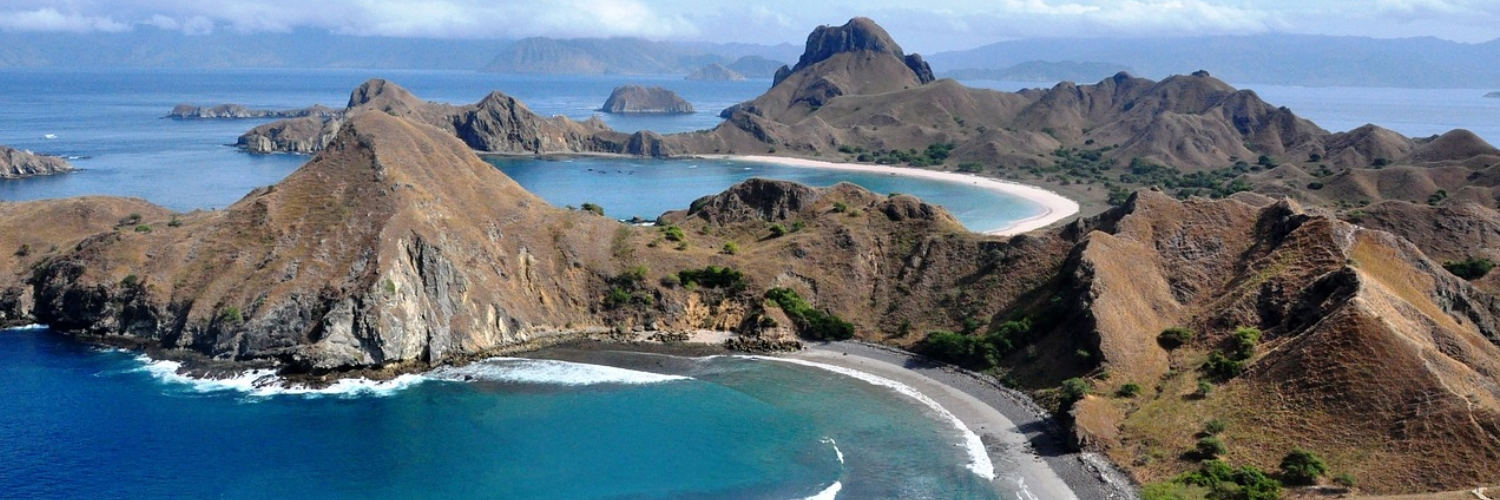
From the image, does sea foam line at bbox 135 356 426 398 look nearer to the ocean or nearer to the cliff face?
the ocean

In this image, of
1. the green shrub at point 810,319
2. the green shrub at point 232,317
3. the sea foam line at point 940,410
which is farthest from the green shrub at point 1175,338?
the green shrub at point 232,317

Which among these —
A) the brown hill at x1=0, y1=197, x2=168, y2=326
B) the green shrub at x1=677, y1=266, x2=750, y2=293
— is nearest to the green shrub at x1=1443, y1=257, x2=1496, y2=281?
the green shrub at x1=677, y1=266, x2=750, y2=293

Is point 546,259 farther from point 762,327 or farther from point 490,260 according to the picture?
point 762,327

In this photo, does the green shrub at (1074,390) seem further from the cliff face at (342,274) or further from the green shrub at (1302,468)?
the cliff face at (342,274)

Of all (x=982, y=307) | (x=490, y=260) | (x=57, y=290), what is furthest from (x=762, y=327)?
(x=57, y=290)

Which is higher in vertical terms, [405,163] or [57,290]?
[405,163]
